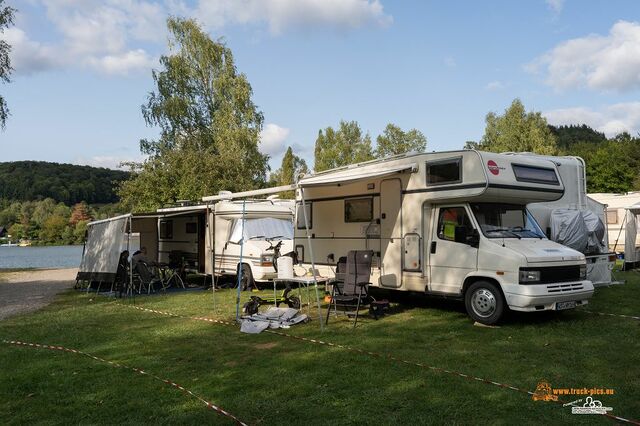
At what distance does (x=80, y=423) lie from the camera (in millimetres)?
4461

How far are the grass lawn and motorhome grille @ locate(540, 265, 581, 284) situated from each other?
73 cm

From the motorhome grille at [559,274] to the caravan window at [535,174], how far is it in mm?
1611

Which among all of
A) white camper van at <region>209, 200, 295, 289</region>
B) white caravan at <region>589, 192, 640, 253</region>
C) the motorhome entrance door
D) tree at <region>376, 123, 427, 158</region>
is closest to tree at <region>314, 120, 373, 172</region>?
tree at <region>376, 123, 427, 158</region>

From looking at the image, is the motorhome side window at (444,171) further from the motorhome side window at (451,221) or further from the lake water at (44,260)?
the lake water at (44,260)

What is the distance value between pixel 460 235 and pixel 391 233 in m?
1.48

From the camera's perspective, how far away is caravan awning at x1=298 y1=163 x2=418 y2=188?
9.27m

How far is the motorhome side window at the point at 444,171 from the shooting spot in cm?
873

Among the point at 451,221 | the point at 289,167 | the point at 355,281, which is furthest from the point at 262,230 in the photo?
the point at 289,167

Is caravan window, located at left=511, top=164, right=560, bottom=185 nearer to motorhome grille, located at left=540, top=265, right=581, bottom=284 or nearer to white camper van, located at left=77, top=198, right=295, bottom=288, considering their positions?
motorhome grille, located at left=540, top=265, right=581, bottom=284

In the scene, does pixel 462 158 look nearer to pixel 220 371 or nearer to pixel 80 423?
pixel 220 371

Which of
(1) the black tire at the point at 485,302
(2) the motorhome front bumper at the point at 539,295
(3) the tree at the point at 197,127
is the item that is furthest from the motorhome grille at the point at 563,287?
(3) the tree at the point at 197,127

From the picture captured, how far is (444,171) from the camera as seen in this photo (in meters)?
8.93

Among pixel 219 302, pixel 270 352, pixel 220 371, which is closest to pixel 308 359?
pixel 270 352

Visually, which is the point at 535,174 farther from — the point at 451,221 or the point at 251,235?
the point at 251,235
